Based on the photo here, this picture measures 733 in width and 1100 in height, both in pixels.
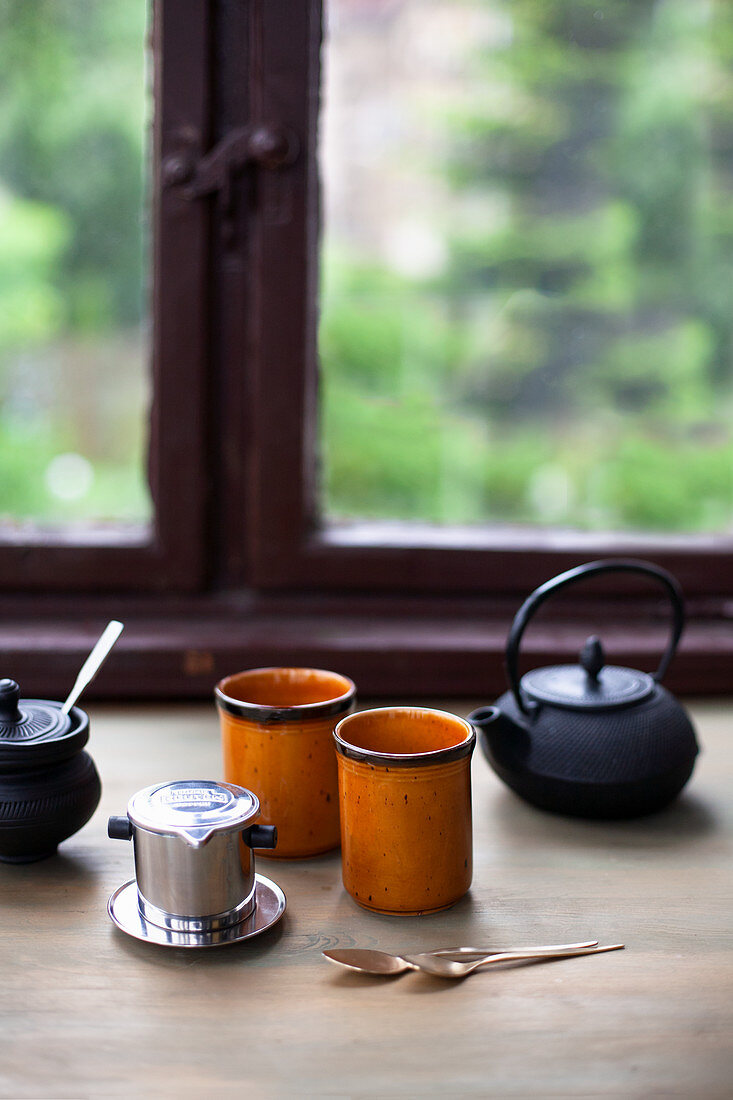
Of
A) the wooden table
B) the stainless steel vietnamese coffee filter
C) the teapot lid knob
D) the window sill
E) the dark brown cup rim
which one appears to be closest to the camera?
the wooden table

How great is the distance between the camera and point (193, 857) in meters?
0.61

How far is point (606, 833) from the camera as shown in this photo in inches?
31.2

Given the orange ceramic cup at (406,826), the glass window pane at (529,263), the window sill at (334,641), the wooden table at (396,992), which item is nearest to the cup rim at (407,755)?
the orange ceramic cup at (406,826)

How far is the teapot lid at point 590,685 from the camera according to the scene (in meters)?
0.81

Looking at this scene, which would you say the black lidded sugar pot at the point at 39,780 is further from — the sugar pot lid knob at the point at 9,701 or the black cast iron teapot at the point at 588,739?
the black cast iron teapot at the point at 588,739

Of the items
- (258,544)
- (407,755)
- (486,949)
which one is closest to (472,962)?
(486,949)

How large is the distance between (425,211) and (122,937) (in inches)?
37.6

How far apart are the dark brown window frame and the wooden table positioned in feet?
1.19

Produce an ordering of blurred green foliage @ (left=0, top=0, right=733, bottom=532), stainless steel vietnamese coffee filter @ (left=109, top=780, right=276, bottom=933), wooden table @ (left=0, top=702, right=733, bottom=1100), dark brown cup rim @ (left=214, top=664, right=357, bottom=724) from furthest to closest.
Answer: blurred green foliage @ (left=0, top=0, right=733, bottom=532) < dark brown cup rim @ (left=214, top=664, right=357, bottom=724) < stainless steel vietnamese coffee filter @ (left=109, top=780, right=276, bottom=933) < wooden table @ (left=0, top=702, right=733, bottom=1100)

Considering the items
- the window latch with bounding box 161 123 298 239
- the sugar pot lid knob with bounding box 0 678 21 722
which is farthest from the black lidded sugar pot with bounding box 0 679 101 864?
the window latch with bounding box 161 123 298 239

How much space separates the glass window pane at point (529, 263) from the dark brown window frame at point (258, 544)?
0.24ft

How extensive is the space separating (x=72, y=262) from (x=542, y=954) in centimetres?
100

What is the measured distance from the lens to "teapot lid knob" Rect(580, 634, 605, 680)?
0.83 m

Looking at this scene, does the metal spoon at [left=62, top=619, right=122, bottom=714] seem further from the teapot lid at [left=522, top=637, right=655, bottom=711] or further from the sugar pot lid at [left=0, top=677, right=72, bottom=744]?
the teapot lid at [left=522, top=637, right=655, bottom=711]
